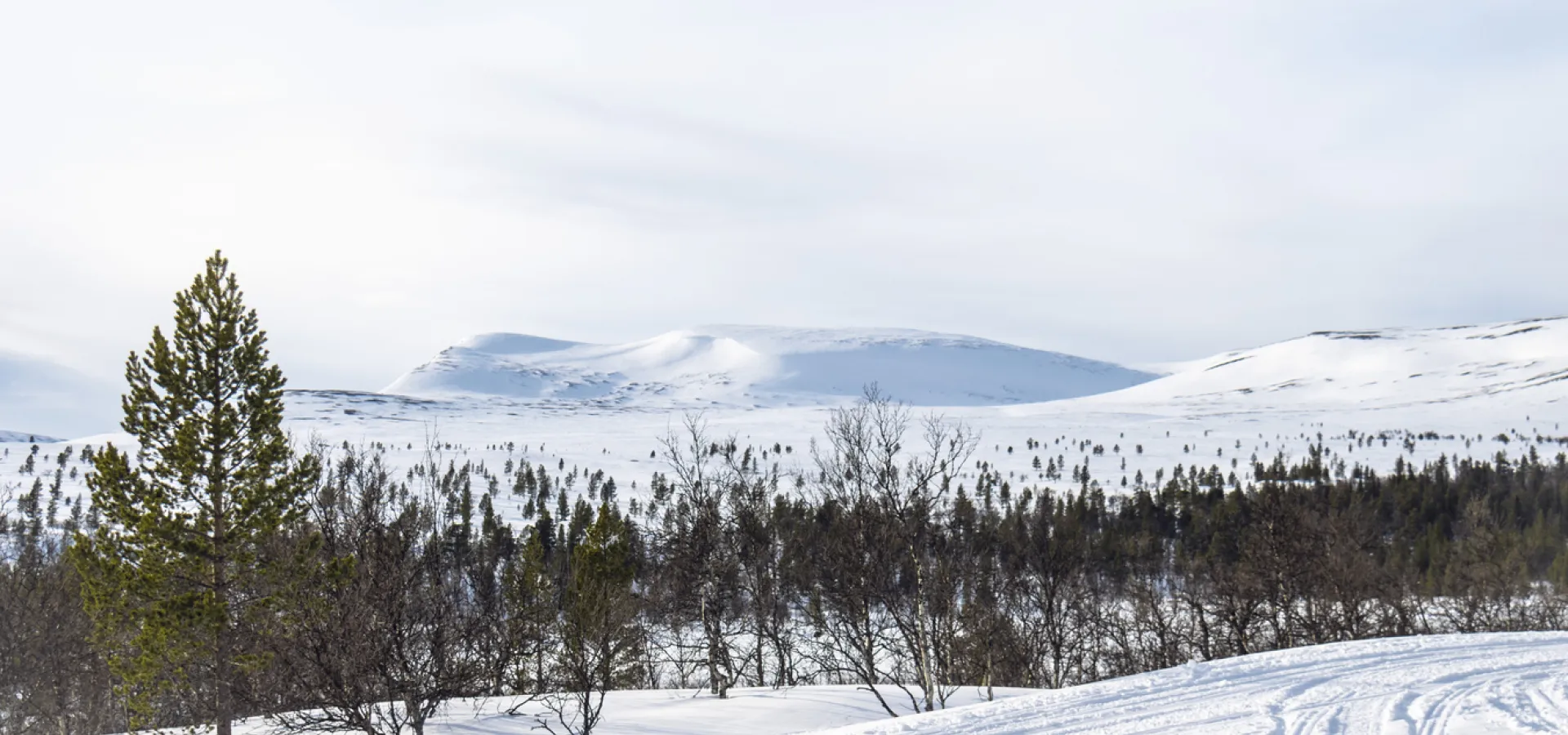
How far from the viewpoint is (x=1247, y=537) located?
1682 inches

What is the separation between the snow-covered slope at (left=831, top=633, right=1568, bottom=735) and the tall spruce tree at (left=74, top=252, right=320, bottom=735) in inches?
680

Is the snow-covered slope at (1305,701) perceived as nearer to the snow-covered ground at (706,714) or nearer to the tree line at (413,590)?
the tree line at (413,590)

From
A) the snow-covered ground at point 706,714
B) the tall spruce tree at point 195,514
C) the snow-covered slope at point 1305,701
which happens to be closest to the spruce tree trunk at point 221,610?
the tall spruce tree at point 195,514

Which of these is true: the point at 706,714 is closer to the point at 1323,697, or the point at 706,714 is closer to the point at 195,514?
the point at 195,514

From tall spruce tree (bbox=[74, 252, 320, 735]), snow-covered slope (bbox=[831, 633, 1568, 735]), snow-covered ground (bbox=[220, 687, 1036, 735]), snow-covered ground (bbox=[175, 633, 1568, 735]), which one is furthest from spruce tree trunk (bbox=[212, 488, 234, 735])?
snow-covered slope (bbox=[831, 633, 1568, 735])

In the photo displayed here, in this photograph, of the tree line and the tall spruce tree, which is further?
the tall spruce tree

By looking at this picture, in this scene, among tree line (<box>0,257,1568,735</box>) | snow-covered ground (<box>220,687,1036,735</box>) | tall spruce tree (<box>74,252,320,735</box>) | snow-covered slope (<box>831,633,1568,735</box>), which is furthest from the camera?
snow-covered ground (<box>220,687,1036,735</box>)

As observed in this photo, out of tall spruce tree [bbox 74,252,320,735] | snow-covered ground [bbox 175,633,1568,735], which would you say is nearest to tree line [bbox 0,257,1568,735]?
tall spruce tree [bbox 74,252,320,735]

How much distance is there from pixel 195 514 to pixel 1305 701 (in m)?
24.5

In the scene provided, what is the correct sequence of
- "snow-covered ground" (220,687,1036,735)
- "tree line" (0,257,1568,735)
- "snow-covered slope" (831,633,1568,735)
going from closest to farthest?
1. "snow-covered slope" (831,633,1568,735)
2. "tree line" (0,257,1568,735)
3. "snow-covered ground" (220,687,1036,735)

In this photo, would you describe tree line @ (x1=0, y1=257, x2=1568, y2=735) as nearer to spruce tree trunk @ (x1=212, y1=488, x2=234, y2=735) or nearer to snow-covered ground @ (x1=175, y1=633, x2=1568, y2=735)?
spruce tree trunk @ (x1=212, y1=488, x2=234, y2=735)

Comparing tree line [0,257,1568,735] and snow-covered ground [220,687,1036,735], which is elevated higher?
tree line [0,257,1568,735]

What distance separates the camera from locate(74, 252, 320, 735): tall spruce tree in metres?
22.7

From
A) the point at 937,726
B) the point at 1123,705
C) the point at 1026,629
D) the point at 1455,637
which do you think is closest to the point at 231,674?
the point at 937,726
